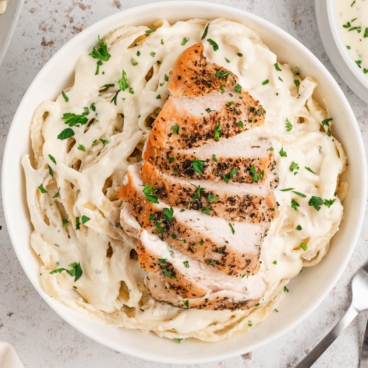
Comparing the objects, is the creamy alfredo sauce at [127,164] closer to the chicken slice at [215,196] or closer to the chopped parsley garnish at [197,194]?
the chicken slice at [215,196]

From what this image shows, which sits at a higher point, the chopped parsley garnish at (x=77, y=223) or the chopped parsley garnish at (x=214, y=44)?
the chopped parsley garnish at (x=214, y=44)

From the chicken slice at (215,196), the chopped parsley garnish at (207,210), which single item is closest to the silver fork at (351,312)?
the chicken slice at (215,196)

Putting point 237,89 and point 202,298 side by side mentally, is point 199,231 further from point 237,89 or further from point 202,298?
point 237,89

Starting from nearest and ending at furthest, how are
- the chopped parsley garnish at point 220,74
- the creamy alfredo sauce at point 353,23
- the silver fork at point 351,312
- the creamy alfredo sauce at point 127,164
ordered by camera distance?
the chopped parsley garnish at point 220,74
the creamy alfredo sauce at point 127,164
the creamy alfredo sauce at point 353,23
the silver fork at point 351,312

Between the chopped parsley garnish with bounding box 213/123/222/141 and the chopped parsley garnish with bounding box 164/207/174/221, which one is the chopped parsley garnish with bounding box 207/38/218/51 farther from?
the chopped parsley garnish with bounding box 164/207/174/221

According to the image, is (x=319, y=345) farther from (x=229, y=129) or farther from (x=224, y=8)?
(x=224, y=8)

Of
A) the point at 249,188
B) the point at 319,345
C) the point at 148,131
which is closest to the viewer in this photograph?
the point at 249,188

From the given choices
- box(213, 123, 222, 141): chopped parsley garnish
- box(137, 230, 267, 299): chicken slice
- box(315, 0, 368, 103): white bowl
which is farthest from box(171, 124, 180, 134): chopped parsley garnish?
box(315, 0, 368, 103): white bowl

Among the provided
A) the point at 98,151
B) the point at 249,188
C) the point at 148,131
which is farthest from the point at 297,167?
the point at 98,151
